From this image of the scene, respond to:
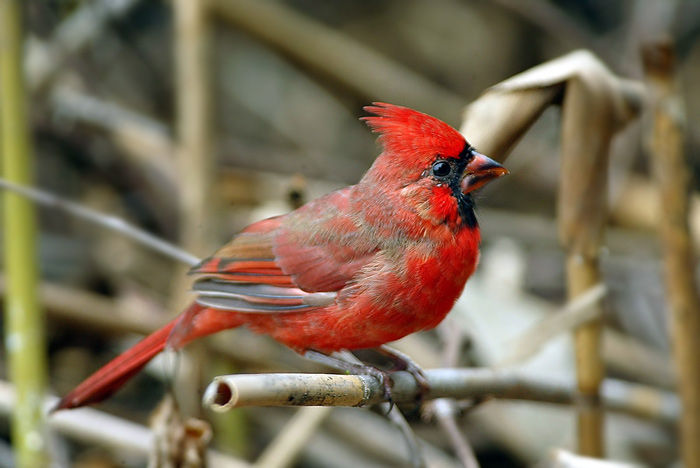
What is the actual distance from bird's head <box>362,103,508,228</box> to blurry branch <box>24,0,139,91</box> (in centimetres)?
277

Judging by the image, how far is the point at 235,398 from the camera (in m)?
1.15

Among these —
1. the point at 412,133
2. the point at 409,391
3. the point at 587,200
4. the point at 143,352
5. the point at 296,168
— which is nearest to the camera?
the point at 412,133

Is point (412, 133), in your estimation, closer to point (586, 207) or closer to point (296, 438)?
point (586, 207)

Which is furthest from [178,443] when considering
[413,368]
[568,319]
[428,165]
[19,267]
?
[568,319]

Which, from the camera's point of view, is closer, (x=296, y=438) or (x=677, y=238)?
(x=677, y=238)

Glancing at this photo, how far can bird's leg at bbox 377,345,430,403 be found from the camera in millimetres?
1785

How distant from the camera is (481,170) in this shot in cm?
171

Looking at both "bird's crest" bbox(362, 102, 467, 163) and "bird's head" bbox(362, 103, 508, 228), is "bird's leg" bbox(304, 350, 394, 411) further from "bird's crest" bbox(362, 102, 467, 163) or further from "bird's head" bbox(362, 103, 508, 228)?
"bird's crest" bbox(362, 102, 467, 163)

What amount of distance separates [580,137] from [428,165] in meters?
0.44

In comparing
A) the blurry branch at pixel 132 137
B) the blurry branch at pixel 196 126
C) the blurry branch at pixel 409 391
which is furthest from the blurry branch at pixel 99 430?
the blurry branch at pixel 132 137

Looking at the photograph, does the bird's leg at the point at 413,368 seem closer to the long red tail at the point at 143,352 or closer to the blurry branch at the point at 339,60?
the long red tail at the point at 143,352

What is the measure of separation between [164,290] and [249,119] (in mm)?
1698

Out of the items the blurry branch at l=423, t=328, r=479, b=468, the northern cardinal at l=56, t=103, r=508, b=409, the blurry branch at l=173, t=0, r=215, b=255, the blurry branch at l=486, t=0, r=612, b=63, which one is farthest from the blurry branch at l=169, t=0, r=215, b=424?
the blurry branch at l=486, t=0, r=612, b=63

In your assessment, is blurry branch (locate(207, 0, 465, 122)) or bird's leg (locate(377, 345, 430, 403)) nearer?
bird's leg (locate(377, 345, 430, 403))
